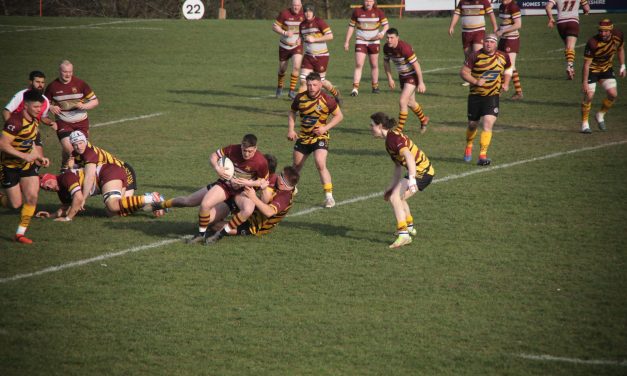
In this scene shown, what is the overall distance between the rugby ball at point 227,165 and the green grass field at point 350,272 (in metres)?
1.06

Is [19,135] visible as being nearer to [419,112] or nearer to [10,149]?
[10,149]

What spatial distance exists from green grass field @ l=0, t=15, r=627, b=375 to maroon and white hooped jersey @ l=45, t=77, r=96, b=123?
169 cm

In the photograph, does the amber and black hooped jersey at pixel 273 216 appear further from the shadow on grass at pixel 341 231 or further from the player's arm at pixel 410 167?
the player's arm at pixel 410 167

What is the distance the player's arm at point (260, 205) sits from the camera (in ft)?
36.6

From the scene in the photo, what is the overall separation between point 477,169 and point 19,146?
851cm

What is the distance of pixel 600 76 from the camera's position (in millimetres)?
18000

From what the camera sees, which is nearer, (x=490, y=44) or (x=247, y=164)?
(x=247, y=164)

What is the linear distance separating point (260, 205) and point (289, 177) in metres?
0.71

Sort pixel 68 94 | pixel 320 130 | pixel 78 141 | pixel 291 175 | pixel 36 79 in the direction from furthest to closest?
pixel 68 94
pixel 36 79
pixel 320 130
pixel 78 141
pixel 291 175

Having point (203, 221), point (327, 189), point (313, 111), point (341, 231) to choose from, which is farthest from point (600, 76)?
point (203, 221)

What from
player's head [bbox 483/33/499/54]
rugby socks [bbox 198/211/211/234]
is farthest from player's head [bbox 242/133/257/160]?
player's head [bbox 483/33/499/54]

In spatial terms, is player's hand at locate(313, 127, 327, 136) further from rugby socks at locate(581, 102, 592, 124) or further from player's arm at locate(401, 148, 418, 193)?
rugby socks at locate(581, 102, 592, 124)

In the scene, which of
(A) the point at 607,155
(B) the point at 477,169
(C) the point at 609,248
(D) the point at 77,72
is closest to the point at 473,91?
(B) the point at 477,169

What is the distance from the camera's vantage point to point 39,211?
1312cm
